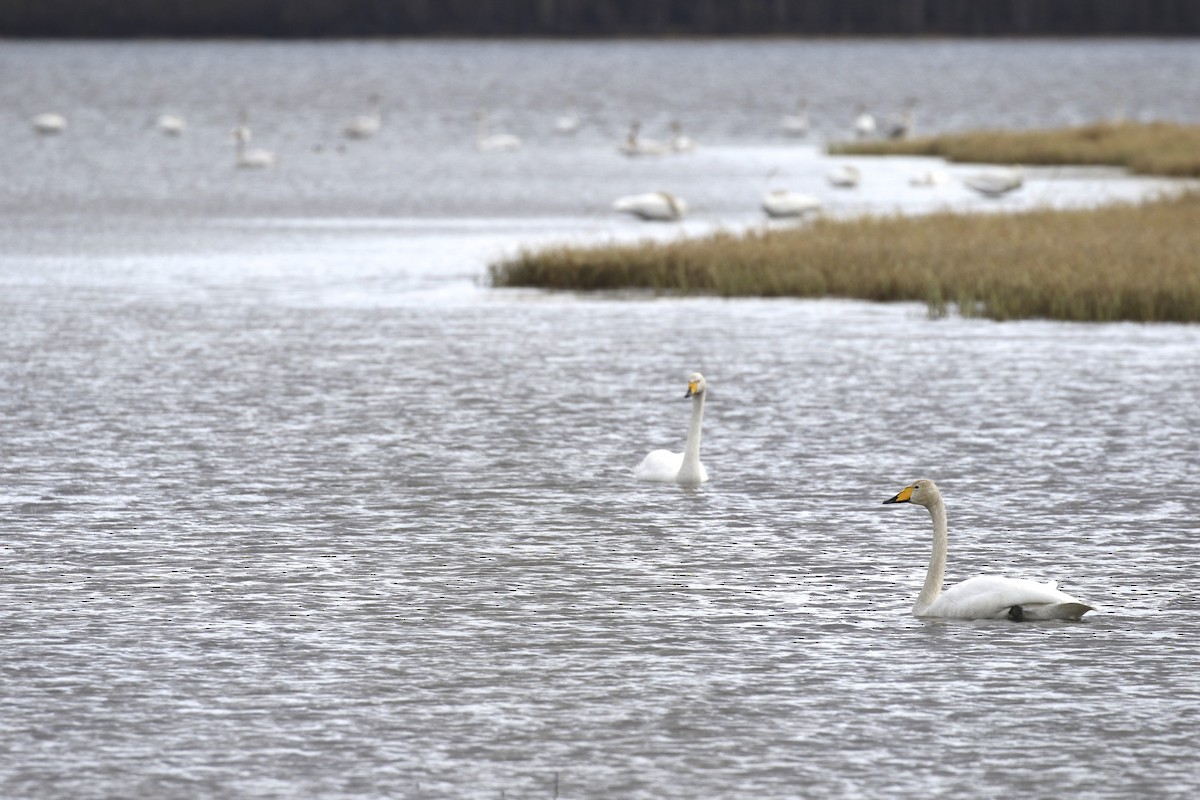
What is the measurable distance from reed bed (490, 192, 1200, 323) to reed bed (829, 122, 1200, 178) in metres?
18.9

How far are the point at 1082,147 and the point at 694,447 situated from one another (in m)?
44.8

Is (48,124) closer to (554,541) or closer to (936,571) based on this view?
(554,541)

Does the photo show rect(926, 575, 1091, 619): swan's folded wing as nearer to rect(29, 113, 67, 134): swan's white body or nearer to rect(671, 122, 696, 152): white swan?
rect(671, 122, 696, 152): white swan

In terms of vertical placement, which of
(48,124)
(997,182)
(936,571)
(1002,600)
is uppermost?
(997,182)

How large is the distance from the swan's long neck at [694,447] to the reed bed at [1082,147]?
3607cm

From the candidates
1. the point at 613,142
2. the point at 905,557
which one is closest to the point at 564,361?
the point at 905,557

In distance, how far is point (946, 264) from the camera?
100 feet

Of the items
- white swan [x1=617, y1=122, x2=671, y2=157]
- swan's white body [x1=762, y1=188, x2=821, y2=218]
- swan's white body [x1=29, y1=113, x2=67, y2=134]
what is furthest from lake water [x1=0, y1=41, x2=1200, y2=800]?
swan's white body [x1=29, y1=113, x2=67, y2=134]

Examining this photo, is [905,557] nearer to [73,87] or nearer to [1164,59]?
[73,87]

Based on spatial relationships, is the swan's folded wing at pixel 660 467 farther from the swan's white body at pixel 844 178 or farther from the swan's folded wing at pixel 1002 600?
the swan's white body at pixel 844 178

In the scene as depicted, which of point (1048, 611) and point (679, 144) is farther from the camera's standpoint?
point (679, 144)

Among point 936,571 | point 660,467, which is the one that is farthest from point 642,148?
point 936,571

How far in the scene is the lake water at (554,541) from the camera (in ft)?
33.2

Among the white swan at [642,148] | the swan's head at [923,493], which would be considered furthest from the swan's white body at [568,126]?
the swan's head at [923,493]
